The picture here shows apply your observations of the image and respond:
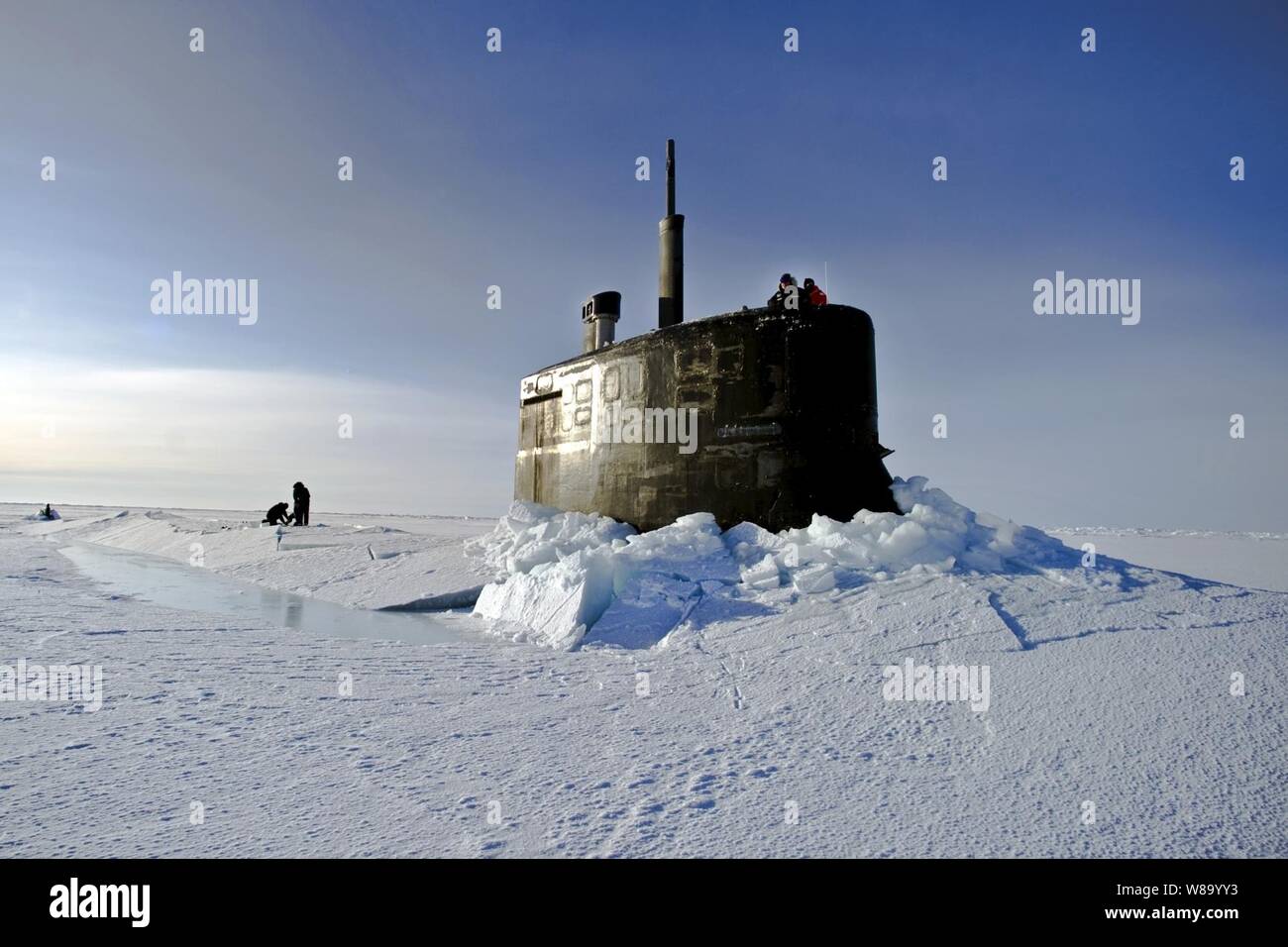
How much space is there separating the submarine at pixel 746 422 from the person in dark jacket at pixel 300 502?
1672 centimetres

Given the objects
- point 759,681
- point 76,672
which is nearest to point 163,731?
point 76,672

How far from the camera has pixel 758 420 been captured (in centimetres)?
729

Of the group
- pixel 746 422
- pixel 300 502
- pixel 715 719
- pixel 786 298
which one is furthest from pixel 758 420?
pixel 300 502

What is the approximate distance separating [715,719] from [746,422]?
13.6 ft

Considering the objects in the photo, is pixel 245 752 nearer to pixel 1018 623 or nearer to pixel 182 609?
pixel 1018 623

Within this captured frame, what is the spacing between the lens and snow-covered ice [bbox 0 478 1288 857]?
97.0 inches

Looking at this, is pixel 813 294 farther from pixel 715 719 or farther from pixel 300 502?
pixel 300 502

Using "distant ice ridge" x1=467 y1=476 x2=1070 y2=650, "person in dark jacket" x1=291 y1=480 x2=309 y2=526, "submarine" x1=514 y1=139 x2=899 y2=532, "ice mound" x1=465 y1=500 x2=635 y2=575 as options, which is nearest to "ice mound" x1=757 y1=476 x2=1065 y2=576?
"distant ice ridge" x1=467 y1=476 x2=1070 y2=650

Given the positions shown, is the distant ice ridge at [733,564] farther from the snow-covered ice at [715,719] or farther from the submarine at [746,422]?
the submarine at [746,422]

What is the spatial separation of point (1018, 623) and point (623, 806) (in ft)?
11.2

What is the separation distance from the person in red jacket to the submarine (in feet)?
0.63

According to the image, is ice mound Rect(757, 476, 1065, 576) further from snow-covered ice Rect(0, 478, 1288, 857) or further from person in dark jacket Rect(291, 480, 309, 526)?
person in dark jacket Rect(291, 480, 309, 526)
